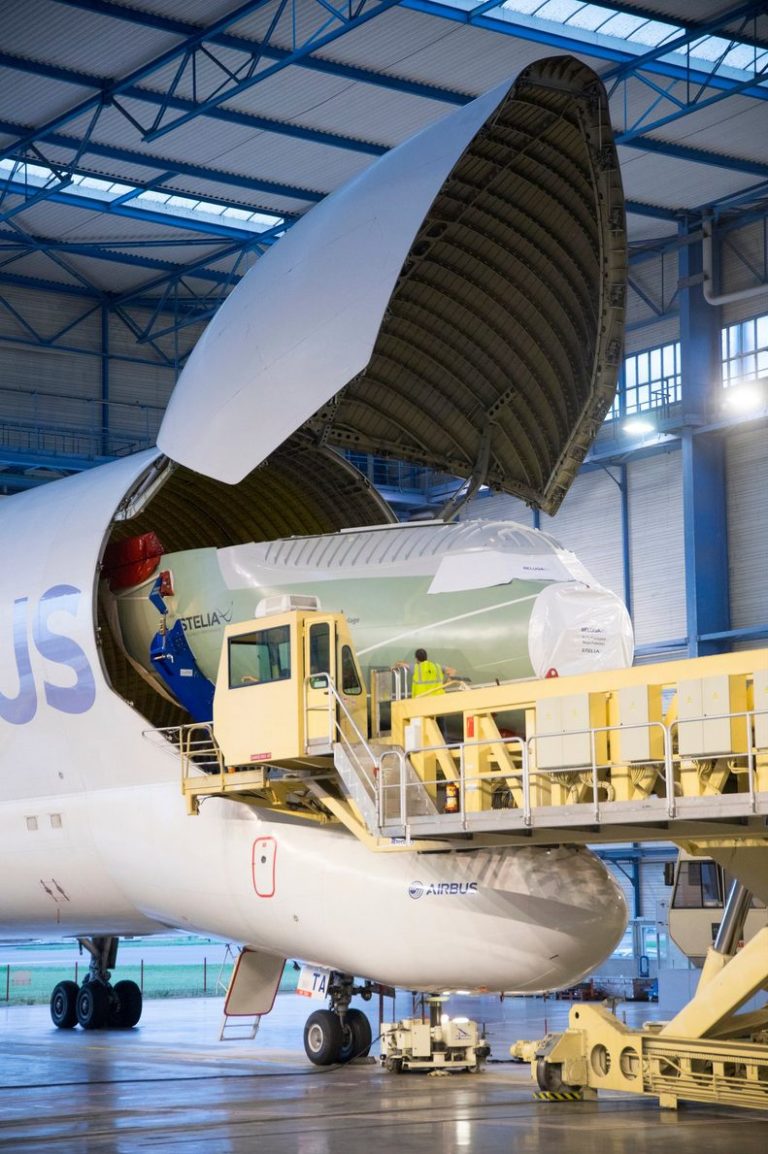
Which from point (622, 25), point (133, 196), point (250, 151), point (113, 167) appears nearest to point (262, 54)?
point (250, 151)

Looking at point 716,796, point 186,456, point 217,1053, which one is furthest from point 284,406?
point 217,1053

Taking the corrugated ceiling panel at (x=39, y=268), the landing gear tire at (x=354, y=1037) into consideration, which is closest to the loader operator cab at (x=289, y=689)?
the landing gear tire at (x=354, y=1037)

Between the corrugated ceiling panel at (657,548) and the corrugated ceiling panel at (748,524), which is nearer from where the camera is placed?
the corrugated ceiling panel at (748,524)

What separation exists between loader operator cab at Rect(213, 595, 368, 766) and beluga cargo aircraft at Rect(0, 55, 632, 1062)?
0.17m

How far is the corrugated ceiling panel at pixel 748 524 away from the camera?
4397 cm

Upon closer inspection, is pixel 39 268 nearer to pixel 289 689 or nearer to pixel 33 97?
pixel 33 97

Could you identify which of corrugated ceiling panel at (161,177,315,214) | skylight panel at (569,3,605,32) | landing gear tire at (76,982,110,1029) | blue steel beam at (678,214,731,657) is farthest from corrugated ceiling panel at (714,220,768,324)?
landing gear tire at (76,982,110,1029)

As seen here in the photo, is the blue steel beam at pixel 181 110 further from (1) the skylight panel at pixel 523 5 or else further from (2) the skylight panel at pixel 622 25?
(2) the skylight panel at pixel 622 25

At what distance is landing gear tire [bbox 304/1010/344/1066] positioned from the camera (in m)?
22.6

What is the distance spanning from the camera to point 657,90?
120 feet

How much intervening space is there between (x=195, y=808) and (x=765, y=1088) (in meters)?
7.73

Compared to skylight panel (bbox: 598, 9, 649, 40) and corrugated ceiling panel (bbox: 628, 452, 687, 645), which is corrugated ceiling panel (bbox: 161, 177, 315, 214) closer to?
skylight panel (bbox: 598, 9, 649, 40)

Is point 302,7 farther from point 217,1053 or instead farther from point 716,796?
point 716,796

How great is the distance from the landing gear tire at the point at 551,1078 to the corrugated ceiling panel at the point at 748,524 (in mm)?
27279
